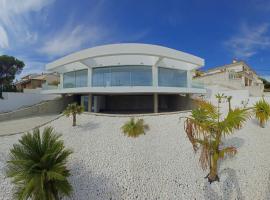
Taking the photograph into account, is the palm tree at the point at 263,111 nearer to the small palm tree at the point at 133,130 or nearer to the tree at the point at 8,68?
the small palm tree at the point at 133,130

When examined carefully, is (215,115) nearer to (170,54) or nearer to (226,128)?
(226,128)

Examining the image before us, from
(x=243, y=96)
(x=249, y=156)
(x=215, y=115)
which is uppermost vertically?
(x=243, y=96)

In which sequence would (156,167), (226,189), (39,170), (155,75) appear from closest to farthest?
(39,170), (226,189), (156,167), (155,75)

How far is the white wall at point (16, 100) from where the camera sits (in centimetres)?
1969

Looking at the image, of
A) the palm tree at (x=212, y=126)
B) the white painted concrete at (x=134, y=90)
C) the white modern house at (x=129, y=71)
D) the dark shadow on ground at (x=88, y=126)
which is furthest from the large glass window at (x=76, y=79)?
→ the palm tree at (x=212, y=126)

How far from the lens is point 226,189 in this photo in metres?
7.08

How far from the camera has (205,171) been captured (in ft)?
25.8

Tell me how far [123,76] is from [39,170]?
38.5 feet

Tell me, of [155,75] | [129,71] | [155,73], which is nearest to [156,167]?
[155,75]

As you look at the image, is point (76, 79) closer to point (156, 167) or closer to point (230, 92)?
point (156, 167)

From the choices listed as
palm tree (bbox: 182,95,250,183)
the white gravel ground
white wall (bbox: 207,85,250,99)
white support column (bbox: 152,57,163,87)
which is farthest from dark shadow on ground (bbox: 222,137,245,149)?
white wall (bbox: 207,85,250,99)

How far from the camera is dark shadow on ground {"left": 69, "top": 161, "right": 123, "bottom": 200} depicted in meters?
6.90

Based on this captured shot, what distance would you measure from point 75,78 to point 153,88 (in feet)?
34.4

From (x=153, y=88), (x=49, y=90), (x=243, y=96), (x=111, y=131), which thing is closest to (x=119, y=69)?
(x=153, y=88)
